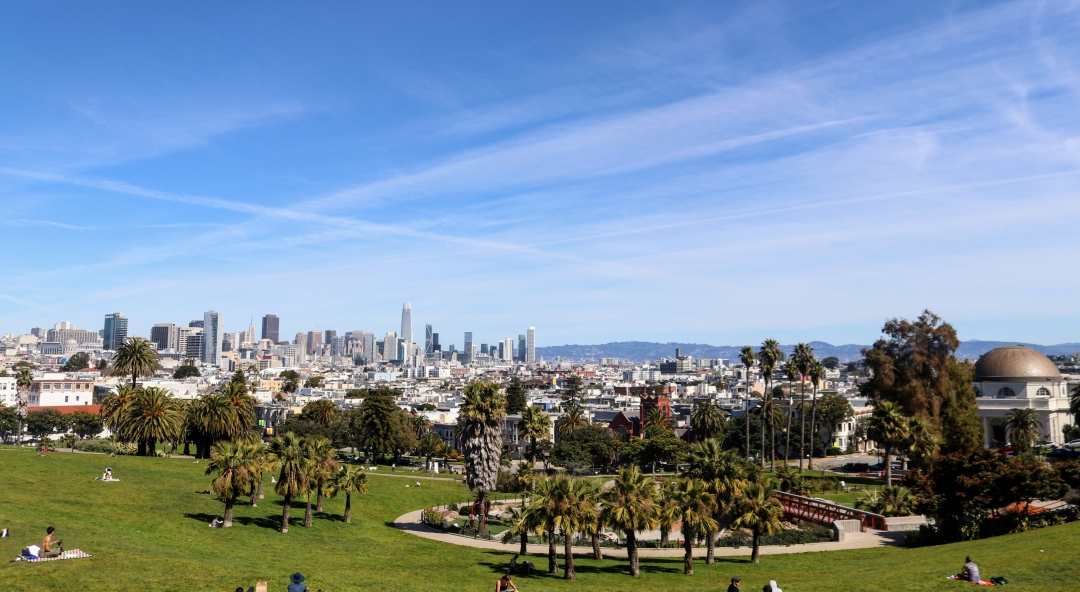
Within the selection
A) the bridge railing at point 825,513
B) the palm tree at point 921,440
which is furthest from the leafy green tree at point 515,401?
the bridge railing at point 825,513

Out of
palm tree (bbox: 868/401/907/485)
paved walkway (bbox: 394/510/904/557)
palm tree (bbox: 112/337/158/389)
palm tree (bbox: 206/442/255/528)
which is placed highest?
palm tree (bbox: 112/337/158/389)

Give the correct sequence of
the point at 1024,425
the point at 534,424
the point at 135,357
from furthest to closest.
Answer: the point at 1024,425
the point at 135,357
the point at 534,424

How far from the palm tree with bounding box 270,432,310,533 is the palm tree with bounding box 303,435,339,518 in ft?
3.39

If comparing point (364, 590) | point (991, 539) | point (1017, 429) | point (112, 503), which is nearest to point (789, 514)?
point (991, 539)

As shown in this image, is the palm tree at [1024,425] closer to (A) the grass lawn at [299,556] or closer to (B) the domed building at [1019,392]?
(B) the domed building at [1019,392]

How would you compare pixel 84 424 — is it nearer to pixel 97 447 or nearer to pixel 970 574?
pixel 97 447

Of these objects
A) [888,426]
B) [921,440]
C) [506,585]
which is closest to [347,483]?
[506,585]

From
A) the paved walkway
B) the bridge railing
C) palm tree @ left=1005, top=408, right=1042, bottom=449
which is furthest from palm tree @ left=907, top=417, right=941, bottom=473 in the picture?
palm tree @ left=1005, top=408, right=1042, bottom=449

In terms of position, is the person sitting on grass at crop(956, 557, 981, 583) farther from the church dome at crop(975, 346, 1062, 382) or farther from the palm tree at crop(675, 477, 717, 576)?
the church dome at crop(975, 346, 1062, 382)

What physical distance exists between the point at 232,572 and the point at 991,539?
3865cm

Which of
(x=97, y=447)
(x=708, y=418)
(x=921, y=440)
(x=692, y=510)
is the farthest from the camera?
(x=708, y=418)

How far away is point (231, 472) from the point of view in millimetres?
44750

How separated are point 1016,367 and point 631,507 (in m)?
94.6

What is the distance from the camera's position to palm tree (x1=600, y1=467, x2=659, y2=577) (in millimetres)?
38344
